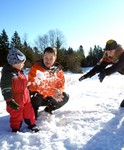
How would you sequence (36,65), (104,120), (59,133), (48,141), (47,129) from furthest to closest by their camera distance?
(36,65), (104,120), (47,129), (59,133), (48,141)

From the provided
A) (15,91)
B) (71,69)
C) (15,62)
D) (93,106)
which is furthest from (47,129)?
(71,69)

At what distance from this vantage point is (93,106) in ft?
17.1

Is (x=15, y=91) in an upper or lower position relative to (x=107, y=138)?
upper

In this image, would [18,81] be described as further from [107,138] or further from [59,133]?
[107,138]

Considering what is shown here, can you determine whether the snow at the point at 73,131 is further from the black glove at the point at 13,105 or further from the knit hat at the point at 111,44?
the knit hat at the point at 111,44

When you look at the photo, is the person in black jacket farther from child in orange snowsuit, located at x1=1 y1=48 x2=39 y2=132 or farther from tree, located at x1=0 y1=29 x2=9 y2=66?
tree, located at x1=0 y1=29 x2=9 y2=66

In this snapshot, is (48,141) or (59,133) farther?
(59,133)

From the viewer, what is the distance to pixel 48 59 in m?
4.70

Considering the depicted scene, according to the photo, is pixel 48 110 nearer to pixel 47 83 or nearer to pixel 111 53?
pixel 47 83

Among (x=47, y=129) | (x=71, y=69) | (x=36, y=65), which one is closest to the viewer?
(x=47, y=129)

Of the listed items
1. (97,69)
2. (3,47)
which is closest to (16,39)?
(3,47)

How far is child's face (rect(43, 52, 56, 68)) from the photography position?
15.3ft

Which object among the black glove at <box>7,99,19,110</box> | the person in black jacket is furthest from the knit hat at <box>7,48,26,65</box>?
the person in black jacket

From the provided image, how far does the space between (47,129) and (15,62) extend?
3.40ft
